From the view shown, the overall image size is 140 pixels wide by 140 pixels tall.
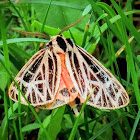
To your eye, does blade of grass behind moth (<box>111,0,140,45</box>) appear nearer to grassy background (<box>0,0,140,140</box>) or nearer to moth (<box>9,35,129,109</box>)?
grassy background (<box>0,0,140,140</box>)

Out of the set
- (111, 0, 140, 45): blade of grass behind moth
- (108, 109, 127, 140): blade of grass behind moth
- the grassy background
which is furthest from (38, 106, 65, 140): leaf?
(111, 0, 140, 45): blade of grass behind moth

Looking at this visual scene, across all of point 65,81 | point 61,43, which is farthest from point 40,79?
point 61,43

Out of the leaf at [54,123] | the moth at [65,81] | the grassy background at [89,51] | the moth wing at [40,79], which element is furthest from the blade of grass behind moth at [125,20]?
the leaf at [54,123]

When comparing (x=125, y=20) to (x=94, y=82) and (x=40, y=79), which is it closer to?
(x=94, y=82)

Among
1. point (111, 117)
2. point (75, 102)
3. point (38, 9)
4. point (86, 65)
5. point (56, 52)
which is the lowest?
point (111, 117)

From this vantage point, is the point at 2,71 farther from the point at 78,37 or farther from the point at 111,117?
the point at 111,117

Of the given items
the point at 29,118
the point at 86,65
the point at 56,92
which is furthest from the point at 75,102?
the point at 29,118

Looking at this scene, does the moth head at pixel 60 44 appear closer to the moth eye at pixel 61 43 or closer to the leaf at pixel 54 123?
the moth eye at pixel 61 43
